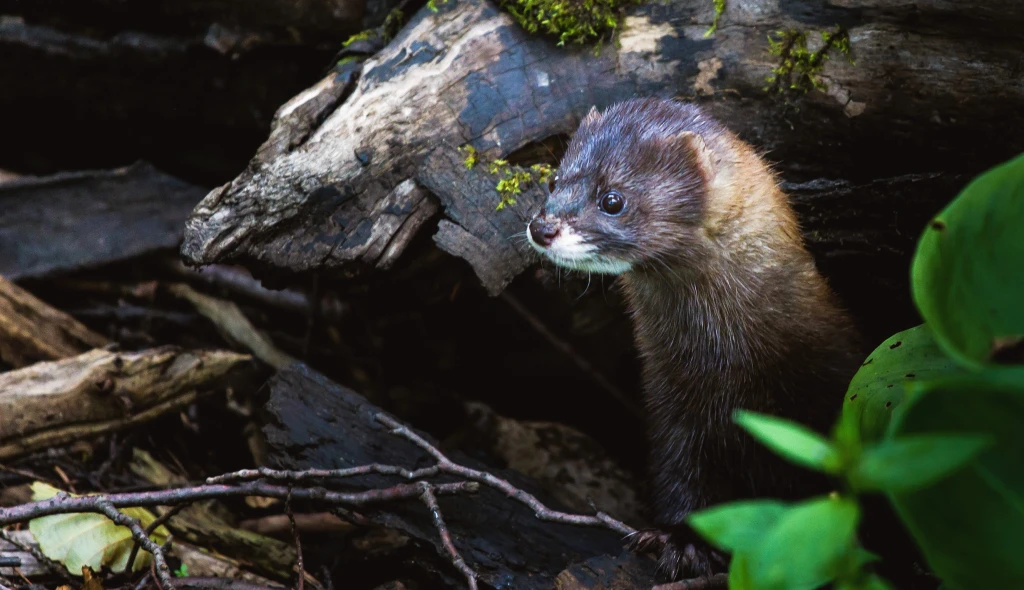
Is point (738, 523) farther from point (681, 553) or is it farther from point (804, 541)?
point (681, 553)

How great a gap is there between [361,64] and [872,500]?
8.96 feet

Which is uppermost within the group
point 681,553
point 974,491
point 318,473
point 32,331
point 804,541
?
point 804,541

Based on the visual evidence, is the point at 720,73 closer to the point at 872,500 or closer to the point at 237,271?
the point at 872,500

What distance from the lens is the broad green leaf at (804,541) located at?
1.28 meters

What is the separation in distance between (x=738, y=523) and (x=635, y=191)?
2.04m

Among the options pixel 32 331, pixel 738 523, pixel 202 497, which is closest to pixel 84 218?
pixel 32 331

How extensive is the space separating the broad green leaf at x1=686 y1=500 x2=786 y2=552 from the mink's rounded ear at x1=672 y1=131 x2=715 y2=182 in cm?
202

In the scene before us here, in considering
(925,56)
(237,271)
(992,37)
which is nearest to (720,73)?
(925,56)

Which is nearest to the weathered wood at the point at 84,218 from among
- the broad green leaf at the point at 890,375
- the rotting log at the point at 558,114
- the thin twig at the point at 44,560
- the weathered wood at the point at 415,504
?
the rotting log at the point at 558,114

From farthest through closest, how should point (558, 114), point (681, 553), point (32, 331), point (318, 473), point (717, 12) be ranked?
1. point (32, 331)
2. point (558, 114)
3. point (717, 12)
4. point (681, 553)
5. point (318, 473)

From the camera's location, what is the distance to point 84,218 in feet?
14.9

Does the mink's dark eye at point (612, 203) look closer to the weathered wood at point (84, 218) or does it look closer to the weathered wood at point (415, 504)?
the weathered wood at point (415, 504)

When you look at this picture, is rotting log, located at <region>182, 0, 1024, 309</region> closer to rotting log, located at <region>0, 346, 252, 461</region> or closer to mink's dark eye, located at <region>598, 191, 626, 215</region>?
mink's dark eye, located at <region>598, 191, 626, 215</region>

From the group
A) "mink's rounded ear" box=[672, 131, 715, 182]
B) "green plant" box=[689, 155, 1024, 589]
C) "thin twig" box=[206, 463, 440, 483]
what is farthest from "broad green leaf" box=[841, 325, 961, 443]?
"thin twig" box=[206, 463, 440, 483]
